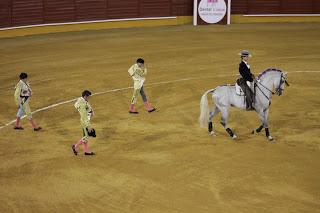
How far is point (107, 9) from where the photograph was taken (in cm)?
3216

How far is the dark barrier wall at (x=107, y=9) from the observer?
30281mm

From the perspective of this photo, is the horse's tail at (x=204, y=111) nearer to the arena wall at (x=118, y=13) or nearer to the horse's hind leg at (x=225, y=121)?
the horse's hind leg at (x=225, y=121)

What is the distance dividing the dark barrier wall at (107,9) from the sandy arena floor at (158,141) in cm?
256

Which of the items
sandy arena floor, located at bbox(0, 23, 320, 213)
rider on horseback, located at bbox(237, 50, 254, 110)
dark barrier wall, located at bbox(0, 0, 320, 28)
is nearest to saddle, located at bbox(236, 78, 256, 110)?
rider on horseback, located at bbox(237, 50, 254, 110)

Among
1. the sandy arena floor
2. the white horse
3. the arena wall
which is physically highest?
the arena wall

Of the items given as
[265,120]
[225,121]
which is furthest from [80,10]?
[265,120]

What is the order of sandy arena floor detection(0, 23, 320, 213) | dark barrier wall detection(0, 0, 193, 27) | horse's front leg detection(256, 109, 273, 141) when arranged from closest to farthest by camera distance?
sandy arena floor detection(0, 23, 320, 213)
horse's front leg detection(256, 109, 273, 141)
dark barrier wall detection(0, 0, 193, 27)

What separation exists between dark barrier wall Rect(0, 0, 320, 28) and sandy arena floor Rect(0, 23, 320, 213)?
8.39 ft

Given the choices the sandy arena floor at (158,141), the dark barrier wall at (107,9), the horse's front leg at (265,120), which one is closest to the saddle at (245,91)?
the horse's front leg at (265,120)

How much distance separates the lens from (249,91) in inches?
680

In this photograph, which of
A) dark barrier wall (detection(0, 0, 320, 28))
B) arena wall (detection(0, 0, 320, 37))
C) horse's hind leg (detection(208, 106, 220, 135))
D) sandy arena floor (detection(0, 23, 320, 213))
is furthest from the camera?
arena wall (detection(0, 0, 320, 37))

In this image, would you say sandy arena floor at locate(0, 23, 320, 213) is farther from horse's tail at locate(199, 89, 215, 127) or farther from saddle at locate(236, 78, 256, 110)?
saddle at locate(236, 78, 256, 110)

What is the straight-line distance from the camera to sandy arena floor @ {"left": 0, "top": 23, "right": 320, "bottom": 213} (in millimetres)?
14359

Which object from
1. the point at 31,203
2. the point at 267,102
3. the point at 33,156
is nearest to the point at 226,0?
the point at 267,102
